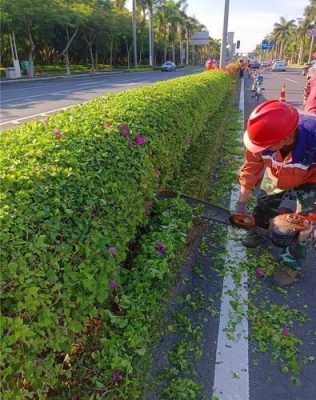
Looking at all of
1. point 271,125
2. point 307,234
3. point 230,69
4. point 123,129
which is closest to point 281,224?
point 307,234

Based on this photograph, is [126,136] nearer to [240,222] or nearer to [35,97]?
[240,222]

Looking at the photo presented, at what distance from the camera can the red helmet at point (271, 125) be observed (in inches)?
96.3

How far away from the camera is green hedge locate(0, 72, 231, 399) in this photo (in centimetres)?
140

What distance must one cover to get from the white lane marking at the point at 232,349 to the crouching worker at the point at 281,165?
0.43 meters

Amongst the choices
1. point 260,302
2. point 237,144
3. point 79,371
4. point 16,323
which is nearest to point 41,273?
point 16,323

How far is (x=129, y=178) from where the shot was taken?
2439mm

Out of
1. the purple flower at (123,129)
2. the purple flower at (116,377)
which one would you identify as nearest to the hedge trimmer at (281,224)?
the purple flower at (123,129)

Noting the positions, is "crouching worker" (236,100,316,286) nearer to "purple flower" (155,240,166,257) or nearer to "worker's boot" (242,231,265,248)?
"worker's boot" (242,231,265,248)

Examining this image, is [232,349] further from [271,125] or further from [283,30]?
[283,30]

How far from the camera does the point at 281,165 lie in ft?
9.54

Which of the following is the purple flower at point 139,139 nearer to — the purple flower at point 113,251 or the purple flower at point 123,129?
the purple flower at point 123,129

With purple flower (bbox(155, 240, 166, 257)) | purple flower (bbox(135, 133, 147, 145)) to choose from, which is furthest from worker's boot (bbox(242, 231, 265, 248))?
purple flower (bbox(135, 133, 147, 145))

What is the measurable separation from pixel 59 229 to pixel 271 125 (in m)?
1.61

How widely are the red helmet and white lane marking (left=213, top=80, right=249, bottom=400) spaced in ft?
3.92
